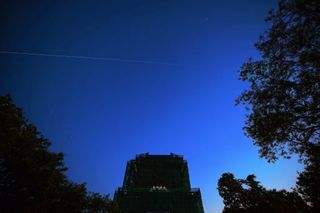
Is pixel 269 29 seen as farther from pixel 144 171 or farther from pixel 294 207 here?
pixel 144 171

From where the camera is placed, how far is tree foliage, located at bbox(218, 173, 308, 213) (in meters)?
25.2

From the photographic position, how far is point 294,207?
1049 inches

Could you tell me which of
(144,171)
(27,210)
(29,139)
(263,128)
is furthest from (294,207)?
(144,171)

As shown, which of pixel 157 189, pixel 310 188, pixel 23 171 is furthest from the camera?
pixel 157 189

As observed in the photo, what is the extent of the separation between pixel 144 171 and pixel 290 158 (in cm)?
5315

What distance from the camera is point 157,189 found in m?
49.2

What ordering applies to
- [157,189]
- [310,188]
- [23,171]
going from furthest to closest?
[157,189] < [310,188] < [23,171]

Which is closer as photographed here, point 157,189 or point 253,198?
point 253,198

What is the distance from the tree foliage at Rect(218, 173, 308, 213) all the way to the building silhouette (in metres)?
19.7

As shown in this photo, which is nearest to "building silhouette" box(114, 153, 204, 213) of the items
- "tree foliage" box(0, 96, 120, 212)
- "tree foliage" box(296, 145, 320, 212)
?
A: "tree foliage" box(296, 145, 320, 212)

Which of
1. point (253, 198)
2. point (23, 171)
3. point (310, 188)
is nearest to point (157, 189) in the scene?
point (253, 198)

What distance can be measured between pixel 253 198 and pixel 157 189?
93.1 feet

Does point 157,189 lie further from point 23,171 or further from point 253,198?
point 23,171

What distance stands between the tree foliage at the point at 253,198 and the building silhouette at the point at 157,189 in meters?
19.7
